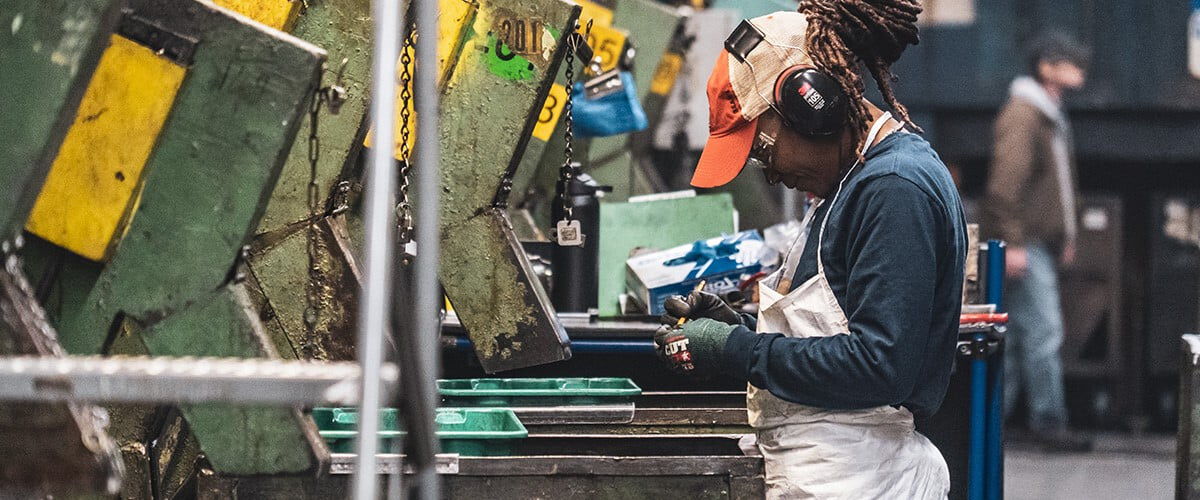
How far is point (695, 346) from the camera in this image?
3.52 m

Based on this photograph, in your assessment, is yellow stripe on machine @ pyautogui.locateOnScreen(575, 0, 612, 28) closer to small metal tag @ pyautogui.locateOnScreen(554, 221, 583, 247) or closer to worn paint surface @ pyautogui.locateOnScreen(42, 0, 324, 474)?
small metal tag @ pyautogui.locateOnScreen(554, 221, 583, 247)

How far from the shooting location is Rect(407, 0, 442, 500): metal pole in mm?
2203

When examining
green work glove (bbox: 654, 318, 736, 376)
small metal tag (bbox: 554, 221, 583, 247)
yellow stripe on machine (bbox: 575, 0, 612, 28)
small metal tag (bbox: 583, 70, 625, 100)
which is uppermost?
yellow stripe on machine (bbox: 575, 0, 612, 28)

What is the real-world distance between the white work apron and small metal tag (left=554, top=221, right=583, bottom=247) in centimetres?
A: 130

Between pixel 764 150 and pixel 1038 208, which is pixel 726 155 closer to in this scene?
pixel 764 150

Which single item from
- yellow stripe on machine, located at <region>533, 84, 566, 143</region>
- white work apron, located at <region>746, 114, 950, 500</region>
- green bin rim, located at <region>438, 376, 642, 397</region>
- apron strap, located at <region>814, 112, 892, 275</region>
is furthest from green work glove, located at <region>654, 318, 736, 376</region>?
yellow stripe on machine, located at <region>533, 84, 566, 143</region>

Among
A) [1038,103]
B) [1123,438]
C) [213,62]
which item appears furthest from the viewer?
[1123,438]

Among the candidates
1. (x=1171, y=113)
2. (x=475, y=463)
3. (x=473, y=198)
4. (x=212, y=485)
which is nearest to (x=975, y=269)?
(x=473, y=198)

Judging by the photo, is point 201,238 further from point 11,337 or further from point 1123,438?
point 1123,438

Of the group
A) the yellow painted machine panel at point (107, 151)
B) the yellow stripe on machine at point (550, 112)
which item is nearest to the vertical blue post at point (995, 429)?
the yellow stripe on machine at point (550, 112)

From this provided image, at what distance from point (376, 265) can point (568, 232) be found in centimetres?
258

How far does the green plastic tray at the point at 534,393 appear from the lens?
13.8 ft

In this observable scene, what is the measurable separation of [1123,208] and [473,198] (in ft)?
21.0

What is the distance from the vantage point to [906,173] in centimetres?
327
